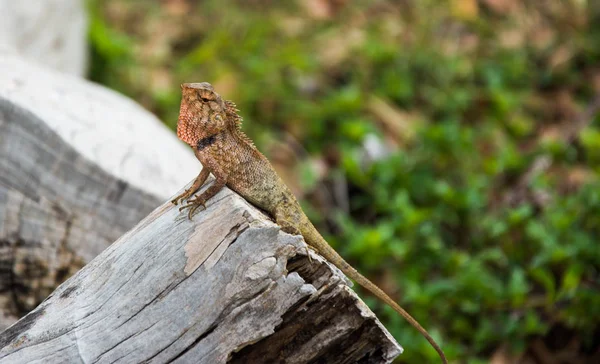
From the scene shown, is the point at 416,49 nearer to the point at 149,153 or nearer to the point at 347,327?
the point at 149,153

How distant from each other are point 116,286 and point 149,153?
1332mm

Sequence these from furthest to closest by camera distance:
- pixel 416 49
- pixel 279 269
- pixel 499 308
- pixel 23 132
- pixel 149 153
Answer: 1. pixel 416 49
2. pixel 499 308
3. pixel 149 153
4. pixel 23 132
5. pixel 279 269

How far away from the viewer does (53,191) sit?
Result: 373 centimetres

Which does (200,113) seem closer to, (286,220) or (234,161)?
(234,161)

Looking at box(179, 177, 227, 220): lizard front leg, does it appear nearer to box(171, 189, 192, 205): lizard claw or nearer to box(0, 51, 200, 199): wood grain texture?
box(171, 189, 192, 205): lizard claw

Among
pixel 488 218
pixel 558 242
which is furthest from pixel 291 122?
pixel 558 242

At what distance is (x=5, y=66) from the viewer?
4.11m

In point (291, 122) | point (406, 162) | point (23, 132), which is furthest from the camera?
point (291, 122)

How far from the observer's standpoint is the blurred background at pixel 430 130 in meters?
5.34

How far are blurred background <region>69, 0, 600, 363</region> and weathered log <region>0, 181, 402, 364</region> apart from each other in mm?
2339

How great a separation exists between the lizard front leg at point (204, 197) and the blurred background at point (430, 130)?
2.31m

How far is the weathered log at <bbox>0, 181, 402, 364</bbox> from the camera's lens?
2.63 metres

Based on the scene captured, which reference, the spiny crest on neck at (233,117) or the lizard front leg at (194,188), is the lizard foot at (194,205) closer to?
the lizard front leg at (194,188)

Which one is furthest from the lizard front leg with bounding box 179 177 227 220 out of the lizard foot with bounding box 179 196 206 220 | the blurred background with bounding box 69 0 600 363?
the blurred background with bounding box 69 0 600 363
